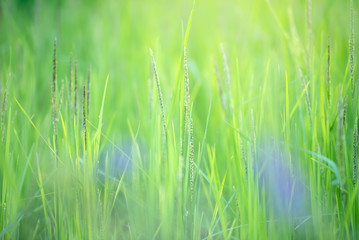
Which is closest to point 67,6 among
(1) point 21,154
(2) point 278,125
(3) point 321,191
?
(1) point 21,154

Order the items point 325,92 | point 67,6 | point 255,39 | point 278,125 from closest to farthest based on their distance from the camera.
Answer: point 325,92, point 278,125, point 255,39, point 67,6

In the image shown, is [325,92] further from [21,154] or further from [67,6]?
[67,6]

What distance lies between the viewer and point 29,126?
1.17 m

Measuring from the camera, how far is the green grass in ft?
2.65

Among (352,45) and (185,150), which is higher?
(352,45)

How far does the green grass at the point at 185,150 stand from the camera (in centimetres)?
81

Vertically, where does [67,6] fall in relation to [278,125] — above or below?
above

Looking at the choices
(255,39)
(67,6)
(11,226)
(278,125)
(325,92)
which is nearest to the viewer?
(11,226)

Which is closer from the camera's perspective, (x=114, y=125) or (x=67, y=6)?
(x=114, y=125)

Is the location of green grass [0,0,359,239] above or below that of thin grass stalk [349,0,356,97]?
below

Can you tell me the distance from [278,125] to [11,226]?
0.84 m

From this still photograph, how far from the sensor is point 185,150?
1.06 metres

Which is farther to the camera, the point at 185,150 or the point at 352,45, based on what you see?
the point at 185,150

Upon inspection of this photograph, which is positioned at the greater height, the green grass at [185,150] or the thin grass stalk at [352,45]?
the thin grass stalk at [352,45]
